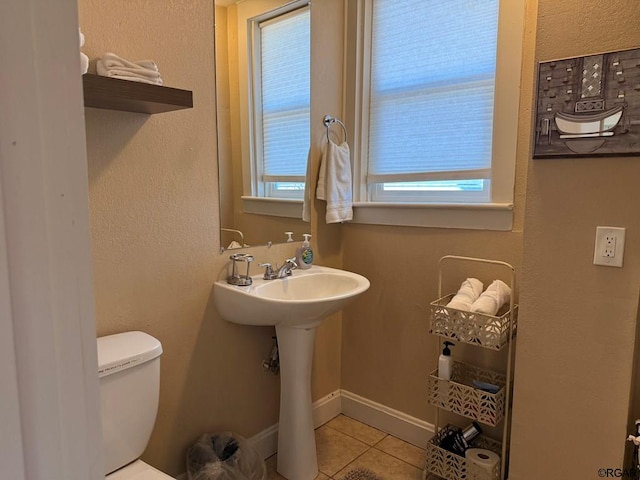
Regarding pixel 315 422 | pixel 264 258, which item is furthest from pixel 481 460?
pixel 264 258

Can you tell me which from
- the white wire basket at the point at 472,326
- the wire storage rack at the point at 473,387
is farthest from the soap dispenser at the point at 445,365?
the white wire basket at the point at 472,326

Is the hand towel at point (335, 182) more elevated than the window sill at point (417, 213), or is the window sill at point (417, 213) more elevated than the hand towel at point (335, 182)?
the hand towel at point (335, 182)

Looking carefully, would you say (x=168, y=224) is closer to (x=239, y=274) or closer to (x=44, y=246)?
(x=239, y=274)

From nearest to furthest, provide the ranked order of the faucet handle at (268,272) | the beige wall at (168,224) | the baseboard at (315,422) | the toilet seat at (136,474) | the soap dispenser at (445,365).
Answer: the toilet seat at (136,474) < the beige wall at (168,224) < the soap dispenser at (445,365) < the faucet handle at (268,272) < the baseboard at (315,422)

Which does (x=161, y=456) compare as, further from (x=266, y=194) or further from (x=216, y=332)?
(x=266, y=194)

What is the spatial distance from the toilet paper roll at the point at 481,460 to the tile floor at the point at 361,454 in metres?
0.29

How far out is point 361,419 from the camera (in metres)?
2.41

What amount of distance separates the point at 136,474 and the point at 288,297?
0.86m

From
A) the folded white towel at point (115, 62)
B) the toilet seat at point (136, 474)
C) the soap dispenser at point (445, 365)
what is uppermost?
the folded white towel at point (115, 62)

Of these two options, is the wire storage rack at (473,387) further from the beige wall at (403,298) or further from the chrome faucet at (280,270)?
the chrome faucet at (280,270)

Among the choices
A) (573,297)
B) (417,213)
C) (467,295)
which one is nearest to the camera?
(573,297)

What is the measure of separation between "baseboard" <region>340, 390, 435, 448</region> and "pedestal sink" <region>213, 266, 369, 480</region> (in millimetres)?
478

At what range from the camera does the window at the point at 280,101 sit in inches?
76.6

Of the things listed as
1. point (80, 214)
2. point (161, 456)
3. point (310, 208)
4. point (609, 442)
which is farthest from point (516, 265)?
point (80, 214)
